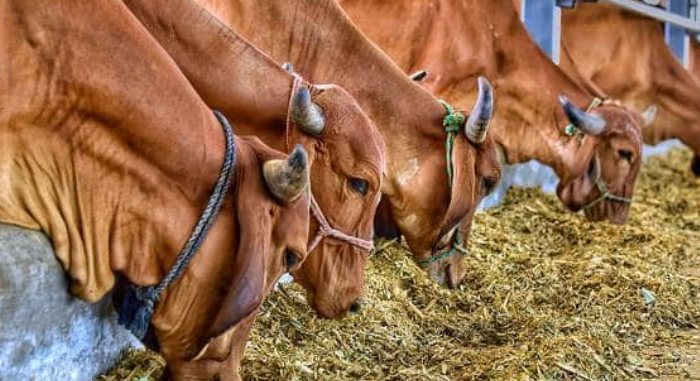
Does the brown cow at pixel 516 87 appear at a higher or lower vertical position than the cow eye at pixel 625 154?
higher

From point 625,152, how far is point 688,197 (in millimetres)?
1992

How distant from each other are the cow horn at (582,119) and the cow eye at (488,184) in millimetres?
1827

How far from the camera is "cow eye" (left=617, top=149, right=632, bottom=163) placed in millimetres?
8250

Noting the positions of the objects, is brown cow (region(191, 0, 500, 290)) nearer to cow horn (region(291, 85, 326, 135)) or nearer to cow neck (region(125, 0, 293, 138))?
cow neck (region(125, 0, 293, 138))

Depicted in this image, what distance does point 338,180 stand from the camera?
4.54 m

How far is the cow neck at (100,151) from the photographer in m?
3.46

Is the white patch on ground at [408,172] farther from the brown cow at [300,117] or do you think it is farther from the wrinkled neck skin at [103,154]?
the wrinkled neck skin at [103,154]

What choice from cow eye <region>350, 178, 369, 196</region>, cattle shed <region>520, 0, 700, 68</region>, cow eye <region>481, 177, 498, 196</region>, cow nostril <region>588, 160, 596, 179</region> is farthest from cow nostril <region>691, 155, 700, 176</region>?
cow eye <region>350, 178, 369, 196</region>

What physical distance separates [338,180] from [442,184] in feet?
4.36

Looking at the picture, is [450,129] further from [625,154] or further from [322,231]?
[625,154]

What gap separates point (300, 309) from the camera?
17.2 feet

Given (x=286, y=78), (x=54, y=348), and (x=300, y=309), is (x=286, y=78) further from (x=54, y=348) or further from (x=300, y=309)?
(x=54, y=348)

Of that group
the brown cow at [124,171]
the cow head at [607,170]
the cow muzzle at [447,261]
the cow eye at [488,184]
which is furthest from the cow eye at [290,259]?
the cow head at [607,170]

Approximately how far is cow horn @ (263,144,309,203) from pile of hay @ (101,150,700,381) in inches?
38.2
